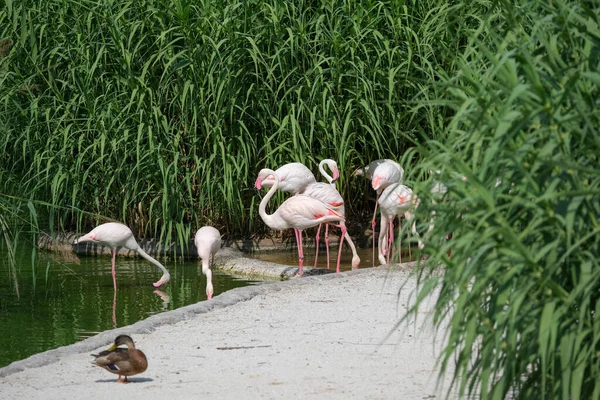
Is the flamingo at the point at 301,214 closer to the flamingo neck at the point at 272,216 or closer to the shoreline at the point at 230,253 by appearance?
the flamingo neck at the point at 272,216

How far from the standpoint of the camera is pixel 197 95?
8344 millimetres

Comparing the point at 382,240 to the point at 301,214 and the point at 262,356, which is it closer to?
the point at 301,214

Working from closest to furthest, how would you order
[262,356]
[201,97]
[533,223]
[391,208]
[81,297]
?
[533,223] → [262,356] → [81,297] → [391,208] → [201,97]

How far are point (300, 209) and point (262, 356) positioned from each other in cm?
315

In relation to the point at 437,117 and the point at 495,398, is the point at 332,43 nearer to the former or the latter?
the point at 437,117

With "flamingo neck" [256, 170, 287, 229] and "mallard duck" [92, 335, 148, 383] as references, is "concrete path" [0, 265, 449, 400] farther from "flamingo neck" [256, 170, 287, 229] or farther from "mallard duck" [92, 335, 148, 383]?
"flamingo neck" [256, 170, 287, 229]

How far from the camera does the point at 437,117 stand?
8.55 metres

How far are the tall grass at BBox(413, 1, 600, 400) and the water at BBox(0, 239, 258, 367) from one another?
3091 mm

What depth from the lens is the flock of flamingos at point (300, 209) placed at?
7496 mm

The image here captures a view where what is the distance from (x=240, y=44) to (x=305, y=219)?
67.2 inches

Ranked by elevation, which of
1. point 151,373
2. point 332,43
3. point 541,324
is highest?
point 332,43

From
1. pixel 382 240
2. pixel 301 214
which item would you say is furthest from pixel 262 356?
pixel 382 240

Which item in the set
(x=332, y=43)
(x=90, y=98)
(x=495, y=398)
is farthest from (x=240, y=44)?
(x=495, y=398)

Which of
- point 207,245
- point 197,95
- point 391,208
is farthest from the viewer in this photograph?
point 197,95
